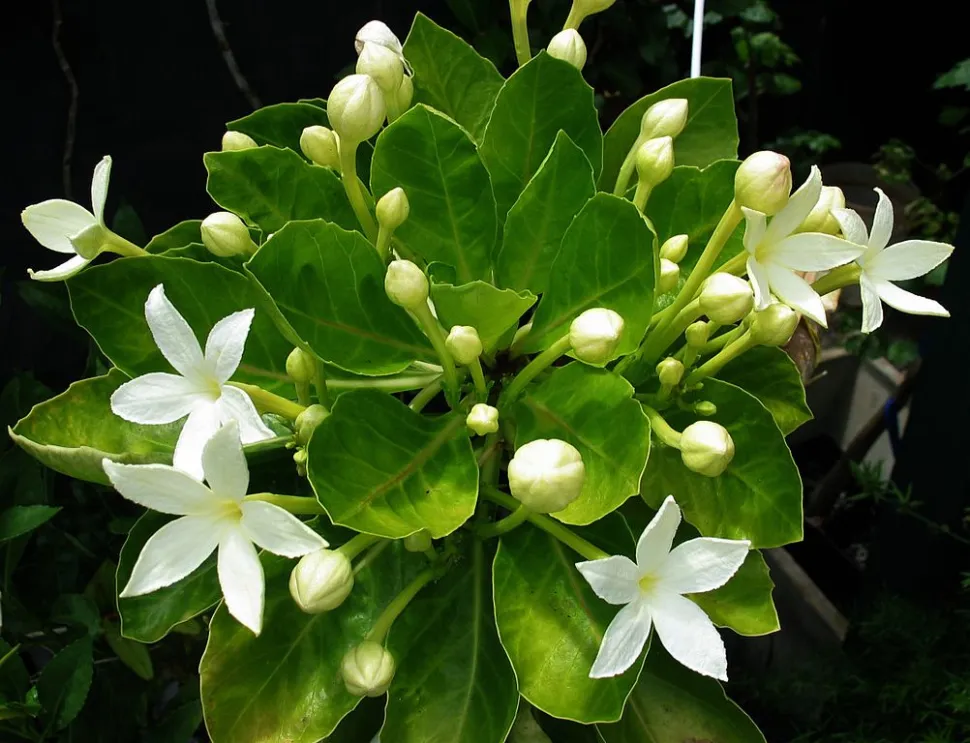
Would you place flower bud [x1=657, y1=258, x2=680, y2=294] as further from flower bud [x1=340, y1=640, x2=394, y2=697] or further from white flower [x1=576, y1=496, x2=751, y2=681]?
flower bud [x1=340, y1=640, x2=394, y2=697]

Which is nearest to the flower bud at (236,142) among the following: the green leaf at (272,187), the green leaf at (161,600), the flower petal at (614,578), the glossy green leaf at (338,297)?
the green leaf at (272,187)

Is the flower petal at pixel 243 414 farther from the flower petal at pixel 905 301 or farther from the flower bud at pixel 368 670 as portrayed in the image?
the flower petal at pixel 905 301

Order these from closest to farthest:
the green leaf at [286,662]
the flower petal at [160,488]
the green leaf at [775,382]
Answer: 1. the flower petal at [160,488]
2. the green leaf at [286,662]
3. the green leaf at [775,382]

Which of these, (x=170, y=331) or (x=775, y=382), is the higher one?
(x=170, y=331)

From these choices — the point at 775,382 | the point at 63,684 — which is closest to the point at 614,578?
the point at 775,382

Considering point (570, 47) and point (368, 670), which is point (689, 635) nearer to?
point (368, 670)

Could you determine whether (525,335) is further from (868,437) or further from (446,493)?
(868,437)
